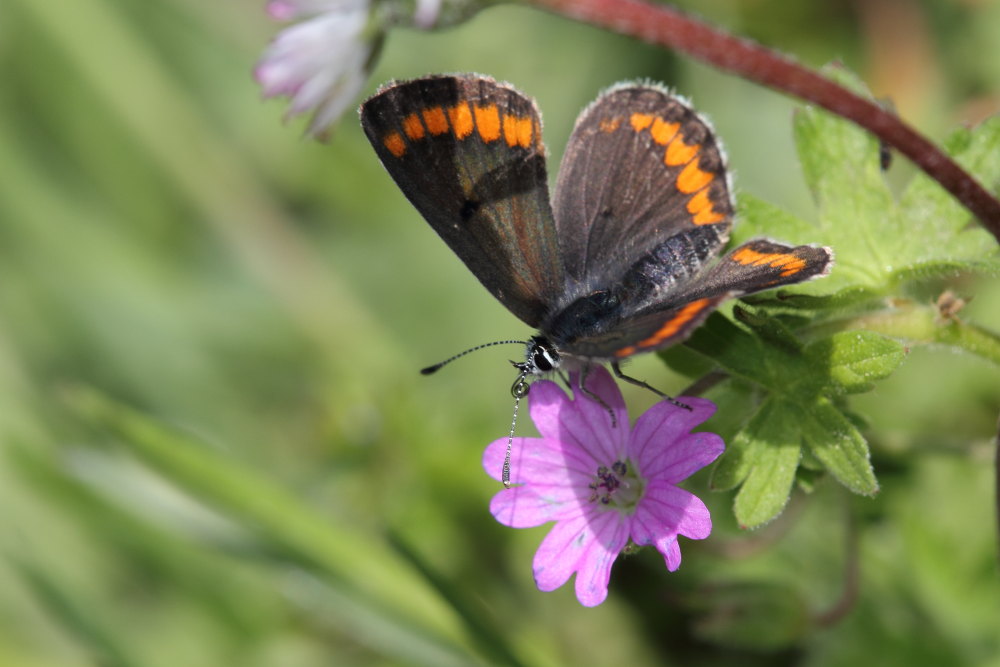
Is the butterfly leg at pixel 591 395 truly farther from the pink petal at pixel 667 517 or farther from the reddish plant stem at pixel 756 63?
the reddish plant stem at pixel 756 63

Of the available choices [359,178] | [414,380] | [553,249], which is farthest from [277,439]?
[553,249]

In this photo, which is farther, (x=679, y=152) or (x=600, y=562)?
(x=679, y=152)

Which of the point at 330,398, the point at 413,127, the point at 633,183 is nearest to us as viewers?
the point at 413,127

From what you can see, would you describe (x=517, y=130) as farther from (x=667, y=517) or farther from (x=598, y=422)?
(x=667, y=517)

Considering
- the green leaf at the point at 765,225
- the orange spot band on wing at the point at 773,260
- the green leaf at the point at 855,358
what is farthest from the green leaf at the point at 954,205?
the orange spot band on wing at the point at 773,260

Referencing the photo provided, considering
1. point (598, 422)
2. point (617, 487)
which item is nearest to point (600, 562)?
point (617, 487)

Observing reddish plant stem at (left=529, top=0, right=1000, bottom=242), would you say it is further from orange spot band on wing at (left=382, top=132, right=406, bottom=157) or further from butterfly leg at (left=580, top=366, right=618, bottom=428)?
butterfly leg at (left=580, top=366, right=618, bottom=428)
